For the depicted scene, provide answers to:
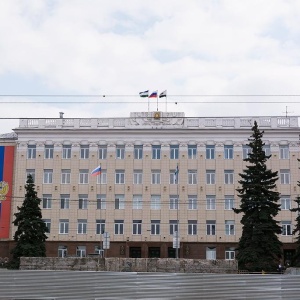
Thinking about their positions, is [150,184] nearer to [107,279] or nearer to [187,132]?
[187,132]

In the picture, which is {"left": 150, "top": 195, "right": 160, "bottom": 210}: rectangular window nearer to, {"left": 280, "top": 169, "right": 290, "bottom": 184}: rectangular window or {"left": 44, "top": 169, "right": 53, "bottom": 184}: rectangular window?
{"left": 44, "top": 169, "right": 53, "bottom": 184}: rectangular window

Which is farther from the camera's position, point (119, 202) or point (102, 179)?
point (102, 179)

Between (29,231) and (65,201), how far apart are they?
14983 millimetres

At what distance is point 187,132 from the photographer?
7156cm

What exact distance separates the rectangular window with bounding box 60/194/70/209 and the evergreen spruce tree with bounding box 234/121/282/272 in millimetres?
28039

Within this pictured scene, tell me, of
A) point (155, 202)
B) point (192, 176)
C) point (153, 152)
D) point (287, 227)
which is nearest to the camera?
point (287, 227)

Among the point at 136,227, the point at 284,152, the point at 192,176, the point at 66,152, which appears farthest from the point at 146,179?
the point at 284,152

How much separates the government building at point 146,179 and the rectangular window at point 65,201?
12cm

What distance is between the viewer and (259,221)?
48219mm

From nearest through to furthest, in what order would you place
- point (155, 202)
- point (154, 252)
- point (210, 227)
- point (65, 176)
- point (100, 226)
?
point (210, 227) → point (154, 252) → point (100, 226) → point (155, 202) → point (65, 176)

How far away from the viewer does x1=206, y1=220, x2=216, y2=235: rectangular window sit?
227ft

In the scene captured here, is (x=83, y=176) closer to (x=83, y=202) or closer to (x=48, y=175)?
(x=83, y=202)

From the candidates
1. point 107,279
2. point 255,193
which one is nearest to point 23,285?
point 107,279

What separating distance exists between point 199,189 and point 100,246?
13715mm
